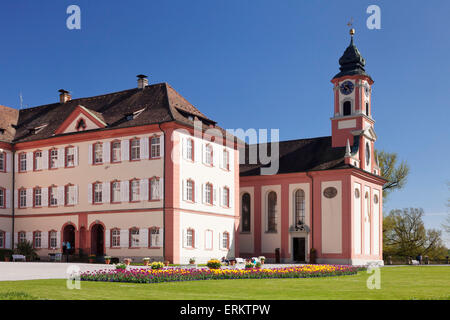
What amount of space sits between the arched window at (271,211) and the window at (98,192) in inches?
634

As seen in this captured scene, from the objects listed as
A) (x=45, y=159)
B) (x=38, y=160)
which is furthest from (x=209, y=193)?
(x=38, y=160)

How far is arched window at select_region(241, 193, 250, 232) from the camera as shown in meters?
55.9

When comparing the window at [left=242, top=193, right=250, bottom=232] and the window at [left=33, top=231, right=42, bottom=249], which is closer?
the window at [left=33, top=231, right=42, bottom=249]

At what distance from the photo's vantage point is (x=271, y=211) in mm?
55125

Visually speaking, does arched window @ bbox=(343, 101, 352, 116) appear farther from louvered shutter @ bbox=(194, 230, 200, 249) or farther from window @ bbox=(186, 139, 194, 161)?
louvered shutter @ bbox=(194, 230, 200, 249)

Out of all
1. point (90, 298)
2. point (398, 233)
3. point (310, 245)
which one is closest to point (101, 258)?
point (310, 245)

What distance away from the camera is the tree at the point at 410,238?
7538cm

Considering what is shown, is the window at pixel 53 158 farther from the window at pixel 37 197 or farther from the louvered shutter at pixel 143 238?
the louvered shutter at pixel 143 238

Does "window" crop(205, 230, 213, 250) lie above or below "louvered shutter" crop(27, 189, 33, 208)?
below

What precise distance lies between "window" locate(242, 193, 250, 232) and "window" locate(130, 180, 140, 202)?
14.6 meters

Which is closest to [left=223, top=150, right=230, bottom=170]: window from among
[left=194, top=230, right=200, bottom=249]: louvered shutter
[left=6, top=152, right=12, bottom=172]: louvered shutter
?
[left=194, top=230, right=200, bottom=249]: louvered shutter

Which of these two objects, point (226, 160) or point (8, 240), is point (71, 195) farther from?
point (226, 160)

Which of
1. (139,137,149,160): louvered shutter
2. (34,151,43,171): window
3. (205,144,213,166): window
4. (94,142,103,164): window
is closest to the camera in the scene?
(139,137,149,160): louvered shutter
